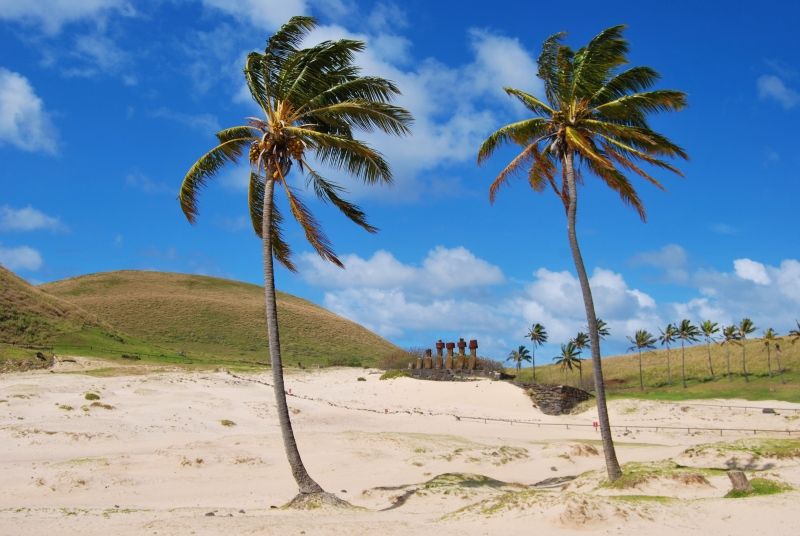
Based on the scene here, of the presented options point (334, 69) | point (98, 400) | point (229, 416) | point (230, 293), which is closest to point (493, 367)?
point (229, 416)

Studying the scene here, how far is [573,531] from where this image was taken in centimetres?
1303

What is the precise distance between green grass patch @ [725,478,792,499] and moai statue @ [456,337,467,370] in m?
39.8

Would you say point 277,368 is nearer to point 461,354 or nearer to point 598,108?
point 598,108

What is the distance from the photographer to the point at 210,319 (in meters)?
107

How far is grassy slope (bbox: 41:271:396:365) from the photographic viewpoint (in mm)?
95000

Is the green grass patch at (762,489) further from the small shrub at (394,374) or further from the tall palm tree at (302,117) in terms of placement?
the small shrub at (394,374)

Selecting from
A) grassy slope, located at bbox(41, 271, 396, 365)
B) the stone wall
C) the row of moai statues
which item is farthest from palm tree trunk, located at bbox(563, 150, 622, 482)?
grassy slope, located at bbox(41, 271, 396, 365)

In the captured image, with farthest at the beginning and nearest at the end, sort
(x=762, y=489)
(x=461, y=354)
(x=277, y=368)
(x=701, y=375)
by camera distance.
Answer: (x=701, y=375), (x=461, y=354), (x=277, y=368), (x=762, y=489)

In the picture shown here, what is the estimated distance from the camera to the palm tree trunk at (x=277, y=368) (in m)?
17.4

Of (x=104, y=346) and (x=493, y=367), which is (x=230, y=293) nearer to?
(x=104, y=346)

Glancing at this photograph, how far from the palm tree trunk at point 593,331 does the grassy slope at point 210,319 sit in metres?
64.0

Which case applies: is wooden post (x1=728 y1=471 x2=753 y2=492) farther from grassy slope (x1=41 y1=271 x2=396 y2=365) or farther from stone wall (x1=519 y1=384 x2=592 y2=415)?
grassy slope (x1=41 y1=271 x2=396 y2=365)

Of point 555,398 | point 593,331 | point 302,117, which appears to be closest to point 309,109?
point 302,117

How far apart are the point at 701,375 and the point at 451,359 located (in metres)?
35.6
